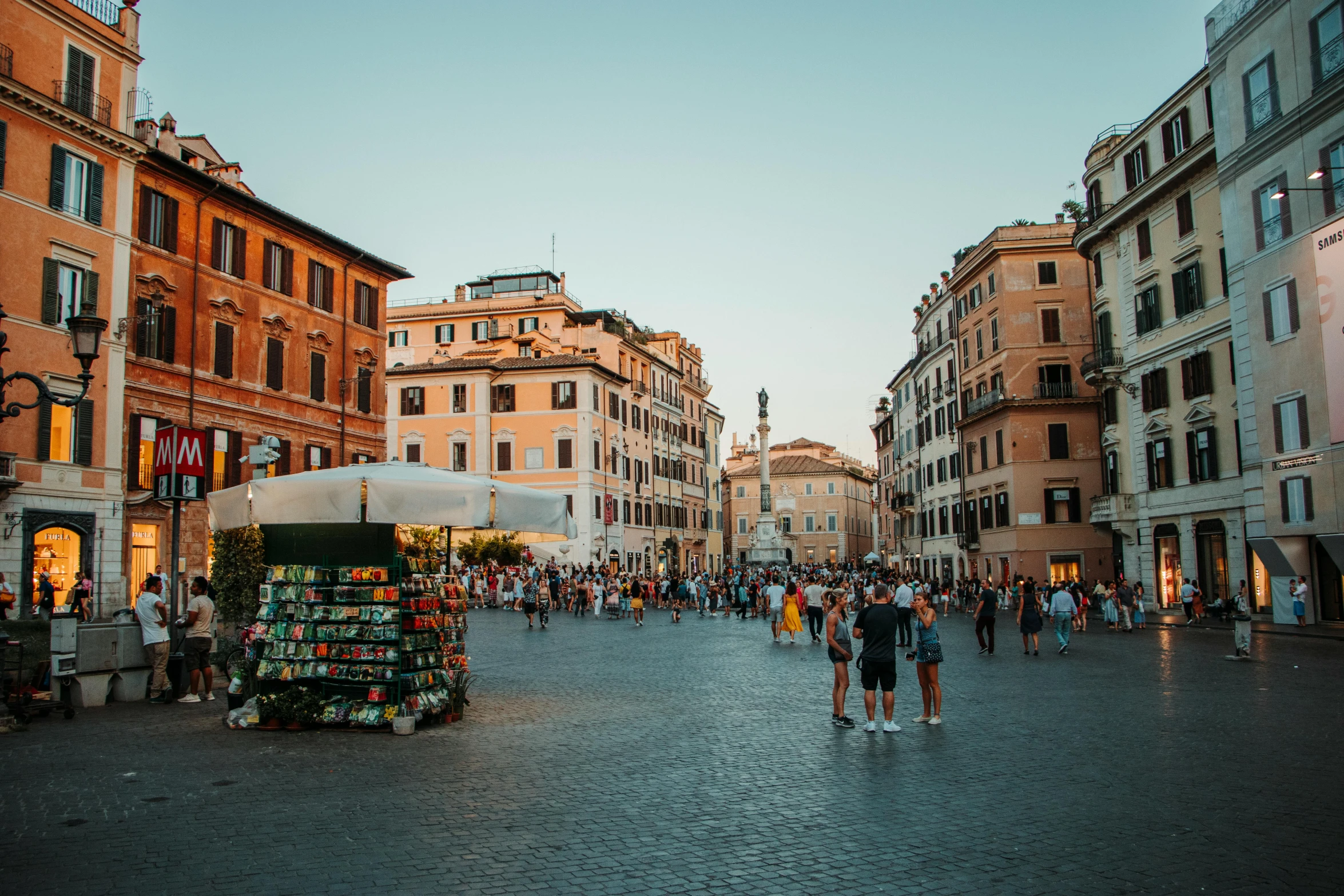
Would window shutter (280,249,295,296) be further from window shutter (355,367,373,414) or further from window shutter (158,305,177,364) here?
window shutter (158,305,177,364)

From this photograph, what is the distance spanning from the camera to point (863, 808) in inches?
307

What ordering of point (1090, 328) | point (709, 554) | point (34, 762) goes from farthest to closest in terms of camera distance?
1. point (709, 554)
2. point (1090, 328)
3. point (34, 762)

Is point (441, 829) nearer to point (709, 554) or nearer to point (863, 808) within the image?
point (863, 808)

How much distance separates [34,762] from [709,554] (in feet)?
250

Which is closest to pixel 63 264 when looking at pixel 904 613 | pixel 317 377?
pixel 317 377

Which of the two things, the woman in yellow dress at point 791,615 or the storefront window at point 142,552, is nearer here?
the woman in yellow dress at point 791,615

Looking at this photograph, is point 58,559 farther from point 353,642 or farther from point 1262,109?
point 1262,109

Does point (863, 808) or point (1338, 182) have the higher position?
point (1338, 182)

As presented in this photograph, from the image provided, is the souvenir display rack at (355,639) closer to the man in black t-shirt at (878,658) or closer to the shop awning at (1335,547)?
the man in black t-shirt at (878,658)

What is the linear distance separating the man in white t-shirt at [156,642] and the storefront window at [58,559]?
50.8ft

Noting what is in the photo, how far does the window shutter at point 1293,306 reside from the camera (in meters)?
27.0

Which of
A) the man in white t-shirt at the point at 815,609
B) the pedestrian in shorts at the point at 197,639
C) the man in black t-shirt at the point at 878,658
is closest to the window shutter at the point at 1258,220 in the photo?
the man in white t-shirt at the point at 815,609

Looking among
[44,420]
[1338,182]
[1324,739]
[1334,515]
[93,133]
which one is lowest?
[1324,739]

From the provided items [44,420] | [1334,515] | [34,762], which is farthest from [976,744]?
[44,420]
